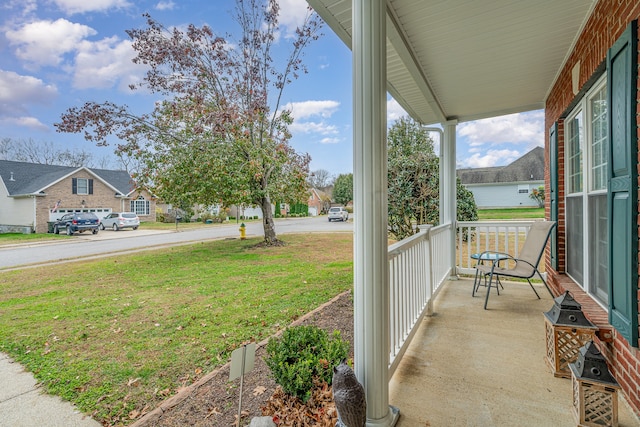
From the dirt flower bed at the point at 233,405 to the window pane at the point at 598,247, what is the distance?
7.03ft

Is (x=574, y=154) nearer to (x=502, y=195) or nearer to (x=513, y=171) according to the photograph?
(x=502, y=195)

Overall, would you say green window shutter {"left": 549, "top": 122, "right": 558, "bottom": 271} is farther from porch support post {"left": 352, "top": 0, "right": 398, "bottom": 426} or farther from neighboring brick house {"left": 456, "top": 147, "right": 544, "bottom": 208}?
neighboring brick house {"left": 456, "top": 147, "right": 544, "bottom": 208}

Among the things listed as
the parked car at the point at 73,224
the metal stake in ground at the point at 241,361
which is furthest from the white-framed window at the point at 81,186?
the metal stake in ground at the point at 241,361

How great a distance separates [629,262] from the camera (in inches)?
56.8

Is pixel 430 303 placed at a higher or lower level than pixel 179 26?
lower

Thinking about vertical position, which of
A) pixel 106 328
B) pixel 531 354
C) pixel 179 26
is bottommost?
pixel 106 328

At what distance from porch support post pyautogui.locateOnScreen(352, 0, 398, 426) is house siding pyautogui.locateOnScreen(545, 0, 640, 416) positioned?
1220mm

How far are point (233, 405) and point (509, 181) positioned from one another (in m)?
13.6

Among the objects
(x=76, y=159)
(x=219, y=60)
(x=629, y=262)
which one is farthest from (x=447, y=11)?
(x=76, y=159)

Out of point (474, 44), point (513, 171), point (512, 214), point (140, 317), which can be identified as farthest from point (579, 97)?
point (513, 171)

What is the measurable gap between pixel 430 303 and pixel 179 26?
33.1 ft

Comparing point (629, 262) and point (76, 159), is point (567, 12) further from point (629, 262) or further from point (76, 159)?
point (76, 159)

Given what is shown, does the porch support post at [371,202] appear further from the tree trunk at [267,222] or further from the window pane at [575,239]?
the tree trunk at [267,222]

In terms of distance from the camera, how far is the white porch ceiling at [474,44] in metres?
1.98
